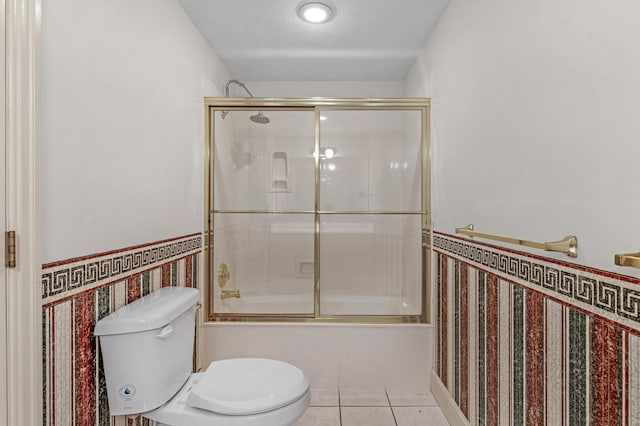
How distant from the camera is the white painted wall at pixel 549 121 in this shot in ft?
2.72

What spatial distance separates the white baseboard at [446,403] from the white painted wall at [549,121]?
0.90m

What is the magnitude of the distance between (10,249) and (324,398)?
5.83 feet

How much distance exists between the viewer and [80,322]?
45.6 inches

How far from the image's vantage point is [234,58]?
2555 mm

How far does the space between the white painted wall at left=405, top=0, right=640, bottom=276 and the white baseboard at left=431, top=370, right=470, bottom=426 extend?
898mm

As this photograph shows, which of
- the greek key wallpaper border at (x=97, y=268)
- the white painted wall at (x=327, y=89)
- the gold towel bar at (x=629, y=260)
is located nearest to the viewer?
the gold towel bar at (x=629, y=260)

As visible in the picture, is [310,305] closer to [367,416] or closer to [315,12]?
[367,416]

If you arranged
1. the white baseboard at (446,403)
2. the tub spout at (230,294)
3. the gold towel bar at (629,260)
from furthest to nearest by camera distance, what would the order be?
1. the tub spout at (230,294)
2. the white baseboard at (446,403)
3. the gold towel bar at (629,260)

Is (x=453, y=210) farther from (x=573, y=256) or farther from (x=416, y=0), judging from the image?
(x=416, y=0)

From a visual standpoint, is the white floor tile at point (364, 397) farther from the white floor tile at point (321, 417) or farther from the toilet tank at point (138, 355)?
the toilet tank at point (138, 355)

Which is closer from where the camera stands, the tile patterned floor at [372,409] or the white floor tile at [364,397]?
the tile patterned floor at [372,409]

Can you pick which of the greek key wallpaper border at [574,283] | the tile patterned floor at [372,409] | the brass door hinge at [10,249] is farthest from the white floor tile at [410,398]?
the brass door hinge at [10,249]

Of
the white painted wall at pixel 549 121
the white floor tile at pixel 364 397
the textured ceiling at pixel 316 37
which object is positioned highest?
the textured ceiling at pixel 316 37

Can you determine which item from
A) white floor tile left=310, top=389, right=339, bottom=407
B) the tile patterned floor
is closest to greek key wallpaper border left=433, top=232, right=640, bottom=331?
the tile patterned floor
